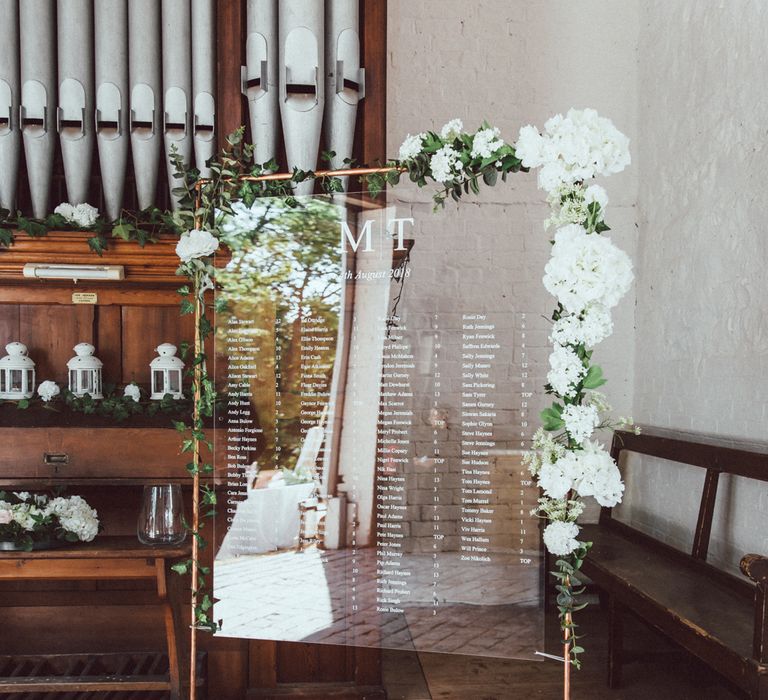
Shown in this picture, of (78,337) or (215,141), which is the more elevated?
(215,141)

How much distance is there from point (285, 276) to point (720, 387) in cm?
202

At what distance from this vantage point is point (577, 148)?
1848 mm

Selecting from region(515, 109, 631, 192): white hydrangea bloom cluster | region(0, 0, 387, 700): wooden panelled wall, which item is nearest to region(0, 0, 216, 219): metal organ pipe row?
region(0, 0, 387, 700): wooden panelled wall

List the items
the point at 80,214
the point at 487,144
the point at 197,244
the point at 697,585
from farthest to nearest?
the point at 80,214 → the point at 697,585 → the point at 197,244 → the point at 487,144

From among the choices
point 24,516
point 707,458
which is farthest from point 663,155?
point 24,516

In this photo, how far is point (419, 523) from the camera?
2045 millimetres

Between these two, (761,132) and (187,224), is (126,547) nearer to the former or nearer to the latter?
(187,224)

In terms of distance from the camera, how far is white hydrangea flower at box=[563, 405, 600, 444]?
1.88 m

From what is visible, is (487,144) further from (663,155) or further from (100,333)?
(663,155)

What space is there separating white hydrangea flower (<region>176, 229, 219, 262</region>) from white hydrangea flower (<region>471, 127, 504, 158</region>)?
897 mm

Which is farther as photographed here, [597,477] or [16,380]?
[16,380]

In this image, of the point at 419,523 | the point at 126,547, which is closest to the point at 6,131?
the point at 126,547

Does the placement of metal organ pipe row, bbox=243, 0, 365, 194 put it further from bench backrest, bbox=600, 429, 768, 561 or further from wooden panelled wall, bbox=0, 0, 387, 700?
bench backrest, bbox=600, 429, 768, 561

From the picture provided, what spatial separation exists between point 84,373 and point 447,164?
5.61ft
